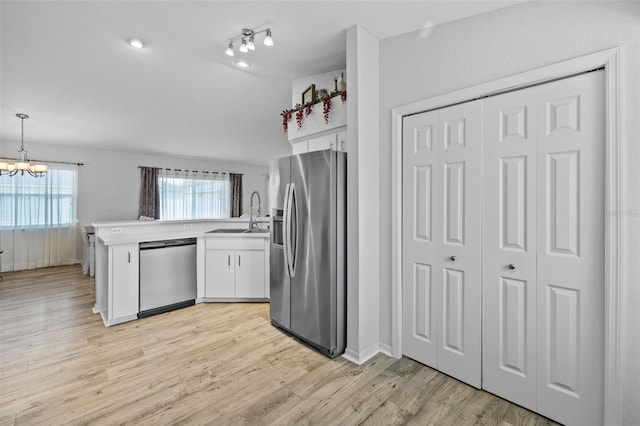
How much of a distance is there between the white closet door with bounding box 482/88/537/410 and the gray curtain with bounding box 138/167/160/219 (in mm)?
7679

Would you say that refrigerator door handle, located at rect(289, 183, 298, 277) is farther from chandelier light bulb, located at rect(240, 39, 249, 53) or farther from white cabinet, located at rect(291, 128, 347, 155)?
chandelier light bulb, located at rect(240, 39, 249, 53)

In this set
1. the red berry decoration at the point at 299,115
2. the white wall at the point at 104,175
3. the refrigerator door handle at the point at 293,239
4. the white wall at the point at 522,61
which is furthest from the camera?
the white wall at the point at 104,175

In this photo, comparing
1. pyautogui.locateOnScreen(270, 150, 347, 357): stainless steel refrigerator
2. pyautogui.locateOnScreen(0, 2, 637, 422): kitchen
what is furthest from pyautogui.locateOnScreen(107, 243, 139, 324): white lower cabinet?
pyautogui.locateOnScreen(0, 2, 637, 422): kitchen

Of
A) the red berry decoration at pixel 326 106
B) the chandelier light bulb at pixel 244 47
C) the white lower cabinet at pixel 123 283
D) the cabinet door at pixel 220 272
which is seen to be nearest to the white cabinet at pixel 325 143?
the red berry decoration at pixel 326 106

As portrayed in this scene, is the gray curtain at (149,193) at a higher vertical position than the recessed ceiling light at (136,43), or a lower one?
lower

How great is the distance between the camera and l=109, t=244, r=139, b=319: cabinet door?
2.92 metres

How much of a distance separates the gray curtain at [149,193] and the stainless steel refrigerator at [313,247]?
19.6ft

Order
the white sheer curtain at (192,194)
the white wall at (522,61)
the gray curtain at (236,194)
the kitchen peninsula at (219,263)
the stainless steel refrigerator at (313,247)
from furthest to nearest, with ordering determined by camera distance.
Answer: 1. the gray curtain at (236,194)
2. the white sheer curtain at (192,194)
3. the kitchen peninsula at (219,263)
4. the stainless steel refrigerator at (313,247)
5. the white wall at (522,61)

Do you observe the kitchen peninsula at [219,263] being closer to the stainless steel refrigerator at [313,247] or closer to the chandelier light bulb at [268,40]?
the stainless steel refrigerator at [313,247]

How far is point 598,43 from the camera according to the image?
1516 mm

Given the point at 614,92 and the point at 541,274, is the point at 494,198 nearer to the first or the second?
the point at 541,274

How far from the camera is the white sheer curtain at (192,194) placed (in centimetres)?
769

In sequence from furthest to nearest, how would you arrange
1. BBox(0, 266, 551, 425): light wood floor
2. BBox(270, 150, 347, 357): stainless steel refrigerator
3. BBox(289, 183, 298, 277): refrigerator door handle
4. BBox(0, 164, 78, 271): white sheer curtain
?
BBox(0, 164, 78, 271): white sheer curtain
BBox(289, 183, 298, 277): refrigerator door handle
BBox(270, 150, 347, 357): stainless steel refrigerator
BBox(0, 266, 551, 425): light wood floor

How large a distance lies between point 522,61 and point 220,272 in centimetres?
349
